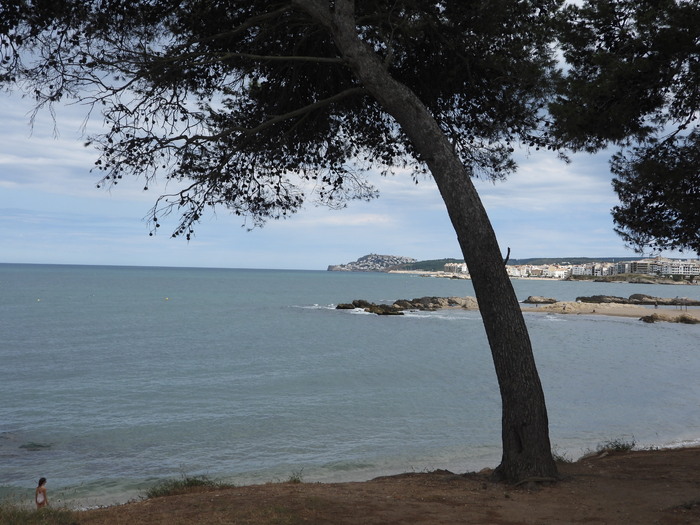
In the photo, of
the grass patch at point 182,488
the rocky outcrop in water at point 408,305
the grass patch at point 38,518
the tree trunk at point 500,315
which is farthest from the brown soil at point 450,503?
the rocky outcrop in water at point 408,305

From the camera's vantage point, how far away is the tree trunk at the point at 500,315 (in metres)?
6.27

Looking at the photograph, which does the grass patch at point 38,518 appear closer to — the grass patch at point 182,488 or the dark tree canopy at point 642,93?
the grass patch at point 182,488

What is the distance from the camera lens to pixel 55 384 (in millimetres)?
21500

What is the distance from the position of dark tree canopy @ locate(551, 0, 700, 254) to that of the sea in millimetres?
6017

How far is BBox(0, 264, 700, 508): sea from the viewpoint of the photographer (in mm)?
12383

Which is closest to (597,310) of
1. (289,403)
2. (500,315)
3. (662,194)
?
(289,403)

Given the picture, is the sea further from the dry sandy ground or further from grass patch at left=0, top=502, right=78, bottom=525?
the dry sandy ground

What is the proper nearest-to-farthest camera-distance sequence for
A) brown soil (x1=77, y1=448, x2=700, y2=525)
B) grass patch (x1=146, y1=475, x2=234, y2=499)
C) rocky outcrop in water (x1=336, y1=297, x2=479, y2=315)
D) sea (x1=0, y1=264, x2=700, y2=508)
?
brown soil (x1=77, y1=448, x2=700, y2=525) < grass patch (x1=146, y1=475, x2=234, y2=499) < sea (x1=0, y1=264, x2=700, y2=508) < rocky outcrop in water (x1=336, y1=297, x2=479, y2=315)

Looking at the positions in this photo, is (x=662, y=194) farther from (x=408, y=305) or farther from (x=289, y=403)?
(x=408, y=305)

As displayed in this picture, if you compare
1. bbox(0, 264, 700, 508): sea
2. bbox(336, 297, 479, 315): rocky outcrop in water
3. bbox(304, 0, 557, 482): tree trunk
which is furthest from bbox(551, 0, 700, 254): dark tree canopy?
bbox(336, 297, 479, 315): rocky outcrop in water

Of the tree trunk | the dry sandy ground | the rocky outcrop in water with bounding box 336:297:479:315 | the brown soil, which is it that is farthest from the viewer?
the dry sandy ground

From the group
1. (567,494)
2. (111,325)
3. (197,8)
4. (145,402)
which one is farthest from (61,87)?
(111,325)

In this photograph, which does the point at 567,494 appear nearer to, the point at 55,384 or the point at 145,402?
the point at 145,402

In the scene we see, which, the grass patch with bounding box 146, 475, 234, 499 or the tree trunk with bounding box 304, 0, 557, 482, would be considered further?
the grass patch with bounding box 146, 475, 234, 499
